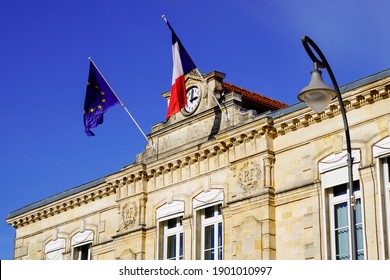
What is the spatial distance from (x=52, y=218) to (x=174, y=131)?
24.5 ft

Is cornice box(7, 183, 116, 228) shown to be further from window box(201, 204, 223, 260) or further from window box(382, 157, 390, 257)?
window box(382, 157, 390, 257)

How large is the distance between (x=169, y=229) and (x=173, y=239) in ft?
1.23

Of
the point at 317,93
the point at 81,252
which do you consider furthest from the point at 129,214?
the point at 317,93

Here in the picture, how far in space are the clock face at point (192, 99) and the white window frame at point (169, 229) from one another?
3237mm

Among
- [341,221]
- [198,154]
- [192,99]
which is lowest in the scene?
[341,221]

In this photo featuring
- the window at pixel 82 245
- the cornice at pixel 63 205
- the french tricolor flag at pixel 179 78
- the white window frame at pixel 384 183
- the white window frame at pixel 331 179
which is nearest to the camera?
the white window frame at pixel 384 183

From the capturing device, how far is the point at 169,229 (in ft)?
95.5

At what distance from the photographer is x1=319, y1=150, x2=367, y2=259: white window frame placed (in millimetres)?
23734

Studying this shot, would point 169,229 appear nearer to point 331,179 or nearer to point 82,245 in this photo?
point 82,245

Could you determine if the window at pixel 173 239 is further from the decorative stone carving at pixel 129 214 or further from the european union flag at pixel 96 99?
the european union flag at pixel 96 99

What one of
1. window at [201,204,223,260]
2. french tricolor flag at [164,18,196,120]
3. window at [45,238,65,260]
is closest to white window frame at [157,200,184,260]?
window at [201,204,223,260]

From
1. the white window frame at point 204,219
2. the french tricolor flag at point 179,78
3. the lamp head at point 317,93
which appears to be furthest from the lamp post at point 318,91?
the french tricolor flag at point 179,78

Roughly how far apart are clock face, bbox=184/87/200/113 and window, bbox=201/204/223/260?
3649 millimetres

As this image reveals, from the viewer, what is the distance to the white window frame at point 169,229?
2850 cm
